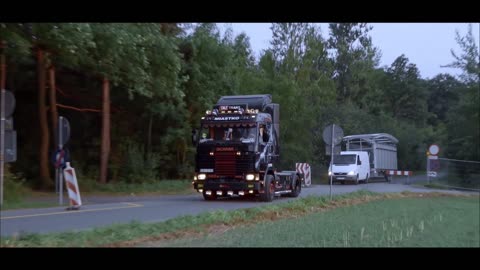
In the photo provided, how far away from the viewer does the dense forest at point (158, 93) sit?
69.2ft

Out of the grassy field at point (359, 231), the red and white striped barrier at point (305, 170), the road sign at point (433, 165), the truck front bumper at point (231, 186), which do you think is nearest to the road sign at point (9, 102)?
the grassy field at point (359, 231)

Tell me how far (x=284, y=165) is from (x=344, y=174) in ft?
13.4

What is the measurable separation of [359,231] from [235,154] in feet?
27.6

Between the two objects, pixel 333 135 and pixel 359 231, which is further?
pixel 333 135

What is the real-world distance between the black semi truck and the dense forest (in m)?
4.15

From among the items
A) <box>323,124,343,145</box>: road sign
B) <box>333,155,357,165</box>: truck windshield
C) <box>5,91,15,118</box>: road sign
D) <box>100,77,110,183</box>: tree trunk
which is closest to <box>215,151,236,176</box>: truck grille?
<box>323,124,343,145</box>: road sign

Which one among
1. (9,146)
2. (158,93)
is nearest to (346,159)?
(158,93)

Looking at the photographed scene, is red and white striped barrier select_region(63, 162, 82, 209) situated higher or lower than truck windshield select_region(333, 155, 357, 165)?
lower

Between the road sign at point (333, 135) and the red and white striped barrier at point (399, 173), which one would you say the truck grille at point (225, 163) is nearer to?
the road sign at point (333, 135)

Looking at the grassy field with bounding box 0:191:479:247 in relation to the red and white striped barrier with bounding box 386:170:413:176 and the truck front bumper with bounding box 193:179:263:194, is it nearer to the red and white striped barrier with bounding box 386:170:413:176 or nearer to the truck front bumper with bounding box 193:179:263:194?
the truck front bumper with bounding box 193:179:263:194

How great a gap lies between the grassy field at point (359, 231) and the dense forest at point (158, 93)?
9170 millimetres

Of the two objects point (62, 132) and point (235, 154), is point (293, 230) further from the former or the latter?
point (62, 132)

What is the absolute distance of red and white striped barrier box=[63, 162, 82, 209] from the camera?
619 inches

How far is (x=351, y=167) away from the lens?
3712 cm
